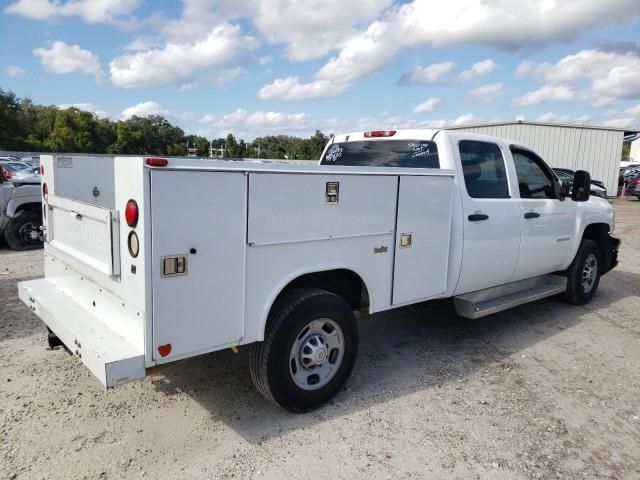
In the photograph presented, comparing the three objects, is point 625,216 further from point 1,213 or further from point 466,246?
point 1,213

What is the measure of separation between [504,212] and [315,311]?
254 cm

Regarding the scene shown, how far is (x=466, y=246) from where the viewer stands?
4.68 m

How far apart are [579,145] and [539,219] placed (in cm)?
2758

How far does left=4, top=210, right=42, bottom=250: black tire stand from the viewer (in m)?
9.09

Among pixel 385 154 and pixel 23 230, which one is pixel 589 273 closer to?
pixel 385 154

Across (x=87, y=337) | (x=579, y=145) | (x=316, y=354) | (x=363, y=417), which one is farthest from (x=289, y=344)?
(x=579, y=145)

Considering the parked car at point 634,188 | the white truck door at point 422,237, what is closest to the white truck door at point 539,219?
the white truck door at point 422,237

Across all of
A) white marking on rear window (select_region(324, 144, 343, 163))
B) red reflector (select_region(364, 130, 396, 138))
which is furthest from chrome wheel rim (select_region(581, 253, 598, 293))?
white marking on rear window (select_region(324, 144, 343, 163))

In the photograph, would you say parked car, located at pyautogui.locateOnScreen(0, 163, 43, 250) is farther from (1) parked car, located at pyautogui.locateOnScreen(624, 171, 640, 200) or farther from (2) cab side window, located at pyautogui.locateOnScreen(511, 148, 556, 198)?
(1) parked car, located at pyautogui.locateOnScreen(624, 171, 640, 200)

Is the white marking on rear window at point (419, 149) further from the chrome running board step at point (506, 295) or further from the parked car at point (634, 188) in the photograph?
the parked car at point (634, 188)

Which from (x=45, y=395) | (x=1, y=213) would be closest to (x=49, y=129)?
(x=1, y=213)

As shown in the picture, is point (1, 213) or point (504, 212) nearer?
point (504, 212)

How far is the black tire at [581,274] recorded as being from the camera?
6598 millimetres

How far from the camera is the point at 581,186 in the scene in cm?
586
